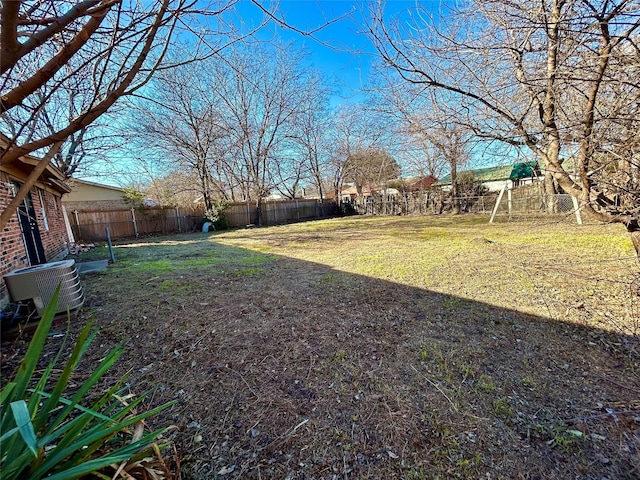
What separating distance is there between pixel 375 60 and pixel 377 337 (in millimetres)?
2681

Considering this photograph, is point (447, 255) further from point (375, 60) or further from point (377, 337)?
point (375, 60)

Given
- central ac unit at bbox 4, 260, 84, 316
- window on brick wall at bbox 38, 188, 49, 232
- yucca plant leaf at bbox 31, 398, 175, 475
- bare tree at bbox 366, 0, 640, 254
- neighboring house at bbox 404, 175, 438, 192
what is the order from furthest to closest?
1. neighboring house at bbox 404, 175, 438, 192
2. window on brick wall at bbox 38, 188, 49, 232
3. central ac unit at bbox 4, 260, 84, 316
4. bare tree at bbox 366, 0, 640, 254
5. yucca plant leaf at bbox 31, 398, 175, 475

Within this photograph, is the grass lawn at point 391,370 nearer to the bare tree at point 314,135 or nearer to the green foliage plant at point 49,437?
the green foliage plant at point 49,437

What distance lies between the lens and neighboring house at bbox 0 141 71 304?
157 inches

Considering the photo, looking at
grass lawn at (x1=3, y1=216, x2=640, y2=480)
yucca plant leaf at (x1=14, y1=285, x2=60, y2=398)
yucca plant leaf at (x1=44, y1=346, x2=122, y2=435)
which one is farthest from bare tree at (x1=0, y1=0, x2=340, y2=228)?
grass lawn at (x1=3, y1=216, x2=640, y2=480)

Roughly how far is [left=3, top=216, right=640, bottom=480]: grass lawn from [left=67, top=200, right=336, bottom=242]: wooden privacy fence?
870 centimetres

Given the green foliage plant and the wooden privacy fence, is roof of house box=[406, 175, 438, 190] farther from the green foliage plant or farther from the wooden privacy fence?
the green foliage plant

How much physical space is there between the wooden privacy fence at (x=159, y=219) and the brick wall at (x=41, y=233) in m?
1.87

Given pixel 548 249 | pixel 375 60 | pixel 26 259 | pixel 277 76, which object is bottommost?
pixel 548 249

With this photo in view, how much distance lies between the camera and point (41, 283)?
294 cm

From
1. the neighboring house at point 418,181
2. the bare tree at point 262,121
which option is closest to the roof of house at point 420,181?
the neighboring house at point 418,181

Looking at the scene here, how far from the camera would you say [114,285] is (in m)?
4.25

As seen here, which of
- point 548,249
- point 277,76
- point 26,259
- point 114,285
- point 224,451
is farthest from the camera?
point 277,76

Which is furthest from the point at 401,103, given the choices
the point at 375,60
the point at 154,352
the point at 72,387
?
the point at 72,387
